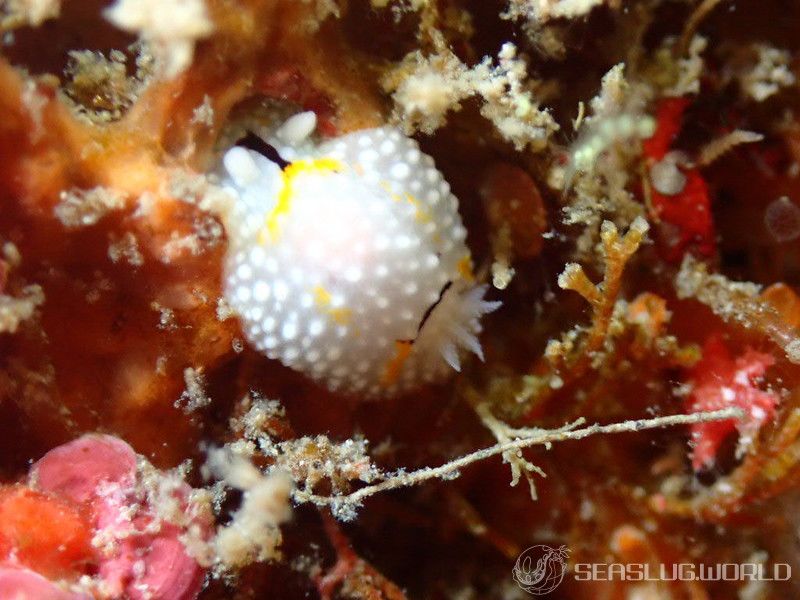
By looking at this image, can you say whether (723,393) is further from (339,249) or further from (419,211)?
(339,249)

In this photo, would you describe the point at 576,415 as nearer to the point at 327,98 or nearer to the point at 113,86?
the point at 327,98

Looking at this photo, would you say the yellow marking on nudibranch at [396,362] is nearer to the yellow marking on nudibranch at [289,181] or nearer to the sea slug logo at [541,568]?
the yellow marking on nudibranch at [289,181]

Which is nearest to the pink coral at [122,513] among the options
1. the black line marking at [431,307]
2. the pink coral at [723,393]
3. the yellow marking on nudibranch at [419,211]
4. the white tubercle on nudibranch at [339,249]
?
the white tubercle on nudibranch at [339,249]

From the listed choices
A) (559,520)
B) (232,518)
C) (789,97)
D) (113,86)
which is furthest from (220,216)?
(789,97)

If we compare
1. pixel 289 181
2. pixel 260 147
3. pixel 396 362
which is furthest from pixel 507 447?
pixel 260 147

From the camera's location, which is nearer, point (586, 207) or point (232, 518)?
point (232, 518)

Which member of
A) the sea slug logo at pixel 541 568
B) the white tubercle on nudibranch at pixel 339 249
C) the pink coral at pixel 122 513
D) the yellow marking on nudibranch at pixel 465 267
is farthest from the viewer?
the sea slug logo at pixel 541 568
